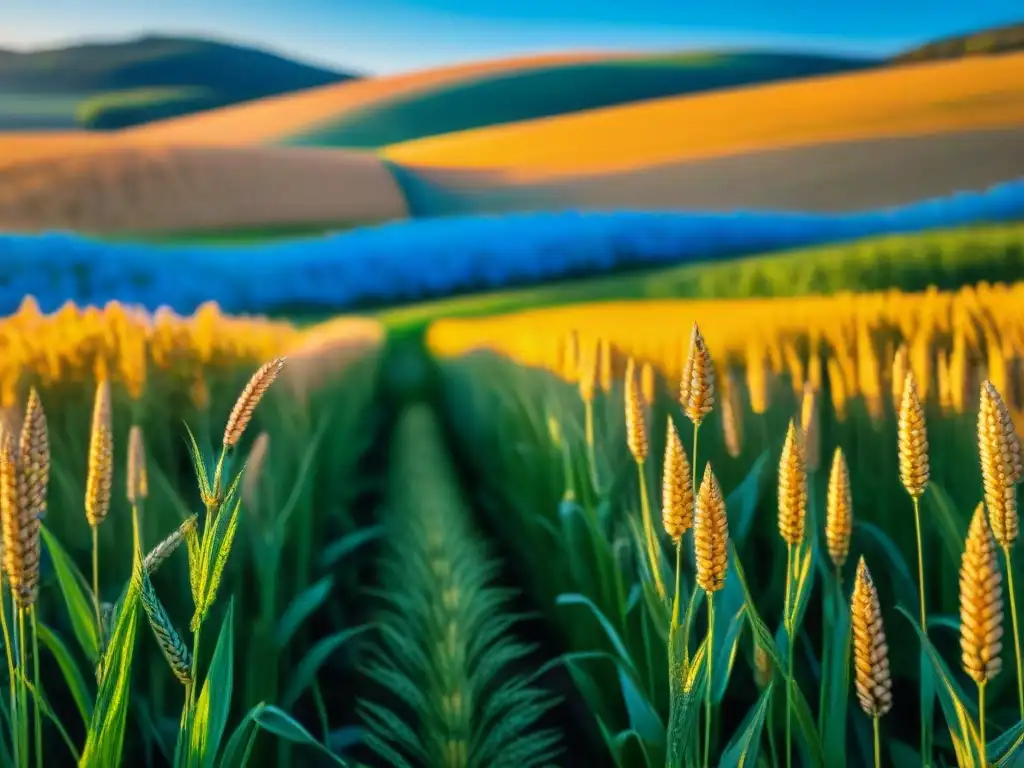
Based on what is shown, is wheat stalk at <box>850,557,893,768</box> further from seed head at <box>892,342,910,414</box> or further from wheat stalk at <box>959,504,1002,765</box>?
seed head at <box>892,342,910,414</box>

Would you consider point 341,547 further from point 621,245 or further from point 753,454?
point 621,245

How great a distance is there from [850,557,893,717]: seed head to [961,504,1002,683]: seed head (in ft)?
0.14

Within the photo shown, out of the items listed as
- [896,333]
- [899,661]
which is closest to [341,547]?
[899,661]

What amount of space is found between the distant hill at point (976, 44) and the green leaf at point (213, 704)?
1073cm

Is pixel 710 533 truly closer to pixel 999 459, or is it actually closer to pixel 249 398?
pixel 999 459

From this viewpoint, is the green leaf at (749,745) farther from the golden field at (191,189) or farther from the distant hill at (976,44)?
the distant hill at (976,44)

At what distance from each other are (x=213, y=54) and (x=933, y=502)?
17.1 m

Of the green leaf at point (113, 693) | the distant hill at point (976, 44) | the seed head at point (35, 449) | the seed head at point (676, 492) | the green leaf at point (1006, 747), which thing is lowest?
the green leaf at point (1006, 747)

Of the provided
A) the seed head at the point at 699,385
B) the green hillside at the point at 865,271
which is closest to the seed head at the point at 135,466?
the seed head at the point at 699,385

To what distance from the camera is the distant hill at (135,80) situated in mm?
9508

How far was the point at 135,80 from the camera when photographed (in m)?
13.4

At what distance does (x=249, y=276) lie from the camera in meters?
9.22

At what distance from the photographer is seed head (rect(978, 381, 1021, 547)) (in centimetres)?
44

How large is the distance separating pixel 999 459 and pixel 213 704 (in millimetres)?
569
